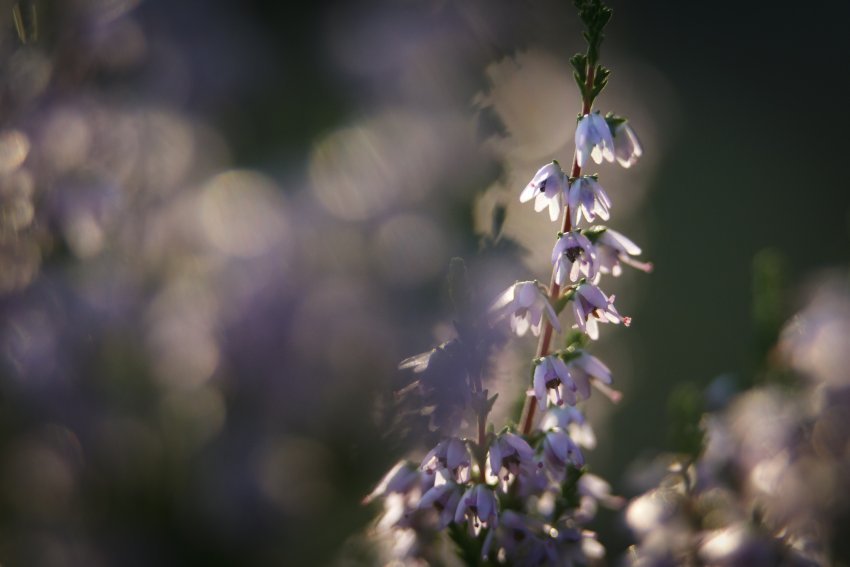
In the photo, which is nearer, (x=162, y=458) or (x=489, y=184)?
(x=489, y=184)

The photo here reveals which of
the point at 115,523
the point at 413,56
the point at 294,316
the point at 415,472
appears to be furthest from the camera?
the point at 413,56

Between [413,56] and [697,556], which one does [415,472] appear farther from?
[413,56]

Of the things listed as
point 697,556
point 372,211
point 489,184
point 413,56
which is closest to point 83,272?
point 372,211

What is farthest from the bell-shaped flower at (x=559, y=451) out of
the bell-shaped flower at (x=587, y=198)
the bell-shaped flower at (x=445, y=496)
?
the bell-shaped flower at (x=587, y=198)

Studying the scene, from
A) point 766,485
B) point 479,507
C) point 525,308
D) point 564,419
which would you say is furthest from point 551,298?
point 766,485

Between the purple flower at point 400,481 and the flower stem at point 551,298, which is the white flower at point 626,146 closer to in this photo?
the flower stem at point 551,298

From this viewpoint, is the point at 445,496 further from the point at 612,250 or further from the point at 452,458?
the point at 612,250
